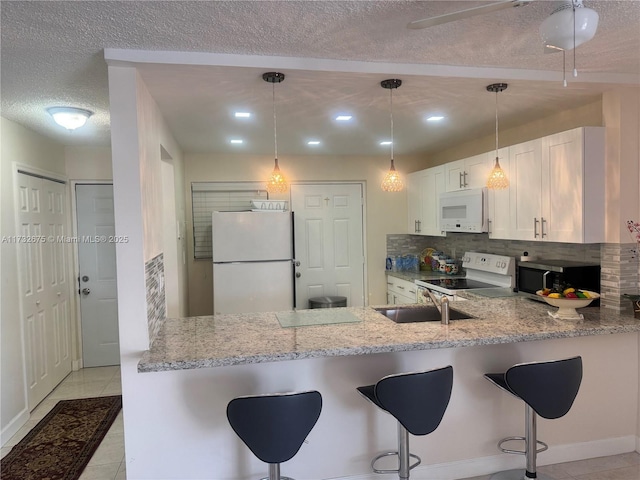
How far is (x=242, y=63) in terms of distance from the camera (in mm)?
2057

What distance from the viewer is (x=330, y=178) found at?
192 inches

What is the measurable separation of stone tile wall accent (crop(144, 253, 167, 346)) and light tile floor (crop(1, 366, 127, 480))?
0.97 m

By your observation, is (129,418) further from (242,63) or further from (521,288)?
(521,288)

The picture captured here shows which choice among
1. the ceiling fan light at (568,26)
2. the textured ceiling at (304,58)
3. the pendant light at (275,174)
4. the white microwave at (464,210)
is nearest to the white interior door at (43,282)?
the textured ceiling at (304,58)

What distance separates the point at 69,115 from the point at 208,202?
1947 millimetres

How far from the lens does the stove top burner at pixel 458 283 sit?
382 centimetres

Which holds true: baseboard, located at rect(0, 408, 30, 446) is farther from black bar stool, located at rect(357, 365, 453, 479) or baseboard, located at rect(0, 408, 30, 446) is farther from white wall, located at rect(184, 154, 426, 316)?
black bar stool, located at rect(357, 365, 453, 479)

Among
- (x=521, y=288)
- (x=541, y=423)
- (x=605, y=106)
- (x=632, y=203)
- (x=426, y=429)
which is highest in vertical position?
(x=605, y=106)

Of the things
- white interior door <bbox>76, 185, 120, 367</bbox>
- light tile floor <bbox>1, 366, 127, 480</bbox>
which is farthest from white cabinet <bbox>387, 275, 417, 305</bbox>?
white interior door <bbox>76, 185, 120, 367</bbox>

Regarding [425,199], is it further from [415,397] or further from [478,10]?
[478,10]

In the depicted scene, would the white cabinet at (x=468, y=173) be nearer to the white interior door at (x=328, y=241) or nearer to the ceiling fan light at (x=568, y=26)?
the white interior door at (x=328, y=241)

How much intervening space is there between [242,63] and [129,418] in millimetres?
1874

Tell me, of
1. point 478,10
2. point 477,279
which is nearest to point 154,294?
point 478,10

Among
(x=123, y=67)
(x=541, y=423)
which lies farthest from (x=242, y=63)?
(x=541, y=423)
